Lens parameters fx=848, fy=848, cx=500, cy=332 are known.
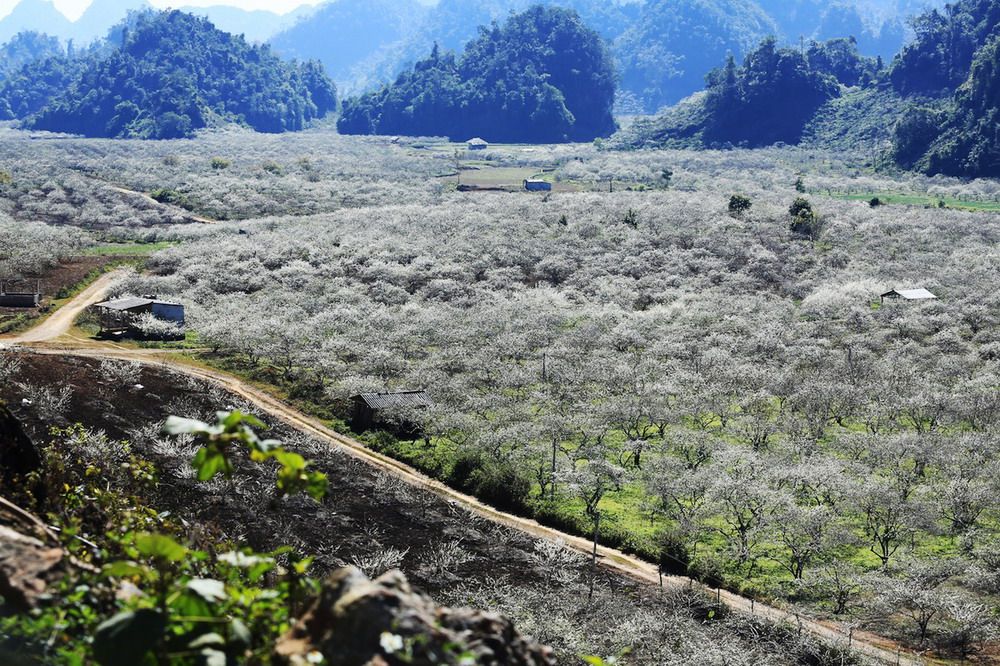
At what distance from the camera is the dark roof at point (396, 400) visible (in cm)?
5066

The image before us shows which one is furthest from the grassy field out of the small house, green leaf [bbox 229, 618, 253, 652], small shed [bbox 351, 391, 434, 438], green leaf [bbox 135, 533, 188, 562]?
green leaf [bbox 135, 533, 188, 562]

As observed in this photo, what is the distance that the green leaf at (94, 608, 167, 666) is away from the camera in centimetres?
674

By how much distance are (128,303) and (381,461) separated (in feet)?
111

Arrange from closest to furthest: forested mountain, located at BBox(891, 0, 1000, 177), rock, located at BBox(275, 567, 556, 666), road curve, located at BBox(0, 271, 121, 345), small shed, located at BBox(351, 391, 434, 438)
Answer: rock, located at BBox(275, 567, 556, 666) < small shed, located at BBox(351, 391, 434, 438) < road curve, located at BBox(0, 271, 121, 345) < forested mountain, located at BBox(891, 0, 1000, 177)

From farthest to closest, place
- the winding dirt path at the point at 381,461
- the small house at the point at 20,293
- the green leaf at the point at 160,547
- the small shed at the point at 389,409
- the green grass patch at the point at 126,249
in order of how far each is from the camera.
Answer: the green grass patch at the point at 126,249 < the small house at the point at 20,293 < the small shed at the point at 389,409 < the winding dirt path at the point at 381,461 < the green leaf at the point at 160,547

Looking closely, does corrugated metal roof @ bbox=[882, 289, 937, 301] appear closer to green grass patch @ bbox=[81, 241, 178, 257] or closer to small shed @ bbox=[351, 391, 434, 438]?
small shed @ bbox=[351, 391, 434, 438]

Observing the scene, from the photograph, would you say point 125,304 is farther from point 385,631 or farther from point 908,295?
point 385,631

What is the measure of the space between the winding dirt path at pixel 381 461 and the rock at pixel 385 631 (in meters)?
24.8

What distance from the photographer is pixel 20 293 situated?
75.4 metres

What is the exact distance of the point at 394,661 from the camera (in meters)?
7.53

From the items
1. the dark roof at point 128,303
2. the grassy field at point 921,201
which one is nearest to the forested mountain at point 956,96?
the grassy field at point 921,201

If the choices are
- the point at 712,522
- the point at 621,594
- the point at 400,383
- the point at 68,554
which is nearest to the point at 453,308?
the point at 400,383

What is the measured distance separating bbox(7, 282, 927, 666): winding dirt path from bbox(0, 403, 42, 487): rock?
24.2 meters

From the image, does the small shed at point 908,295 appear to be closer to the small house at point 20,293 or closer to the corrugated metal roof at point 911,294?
the corrugated metal roof at point 911,294
